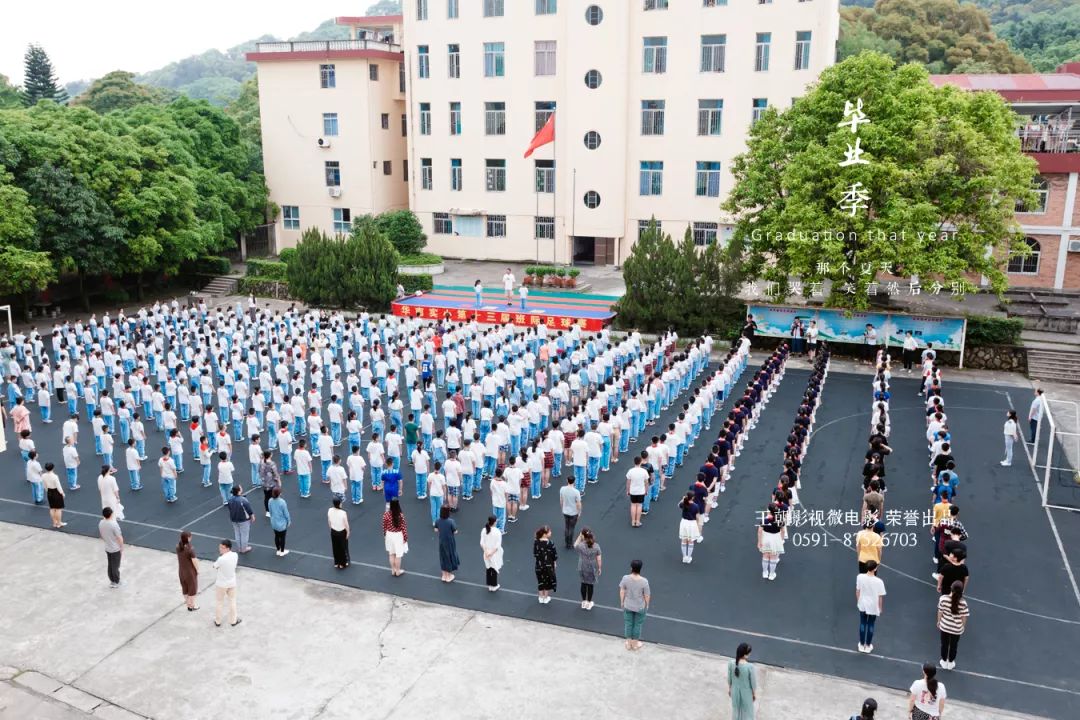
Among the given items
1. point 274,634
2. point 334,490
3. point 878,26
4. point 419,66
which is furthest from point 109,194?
point 878,26

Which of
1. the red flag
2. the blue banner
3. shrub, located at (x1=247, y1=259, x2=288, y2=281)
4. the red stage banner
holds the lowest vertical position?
the red stage banner

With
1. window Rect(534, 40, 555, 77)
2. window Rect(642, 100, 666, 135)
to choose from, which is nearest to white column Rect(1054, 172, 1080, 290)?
window Rect(642, 100, 666, 135)

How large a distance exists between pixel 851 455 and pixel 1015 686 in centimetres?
737

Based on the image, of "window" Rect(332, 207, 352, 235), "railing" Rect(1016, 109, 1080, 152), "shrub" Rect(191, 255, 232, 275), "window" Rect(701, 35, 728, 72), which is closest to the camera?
"railing" Rect(1016, 109, 1080, 152)

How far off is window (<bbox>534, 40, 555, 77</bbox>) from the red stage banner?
12228 mm

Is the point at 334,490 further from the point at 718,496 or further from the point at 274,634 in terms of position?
the point at 718,496

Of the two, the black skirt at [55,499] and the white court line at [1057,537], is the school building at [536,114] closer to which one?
the white court line at [1057,537]

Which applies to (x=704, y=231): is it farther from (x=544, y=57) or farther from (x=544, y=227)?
(x=544, y=57)

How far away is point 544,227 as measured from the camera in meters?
37.3

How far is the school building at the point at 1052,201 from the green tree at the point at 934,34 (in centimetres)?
2460

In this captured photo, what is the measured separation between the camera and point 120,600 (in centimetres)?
1137

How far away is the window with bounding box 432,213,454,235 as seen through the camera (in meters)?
39.0

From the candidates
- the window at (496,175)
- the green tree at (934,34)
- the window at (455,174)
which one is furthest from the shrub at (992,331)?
the green tree at (934,34)

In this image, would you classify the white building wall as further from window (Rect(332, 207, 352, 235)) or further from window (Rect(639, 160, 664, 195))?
window (Rect(332, 207, 352, 235))
